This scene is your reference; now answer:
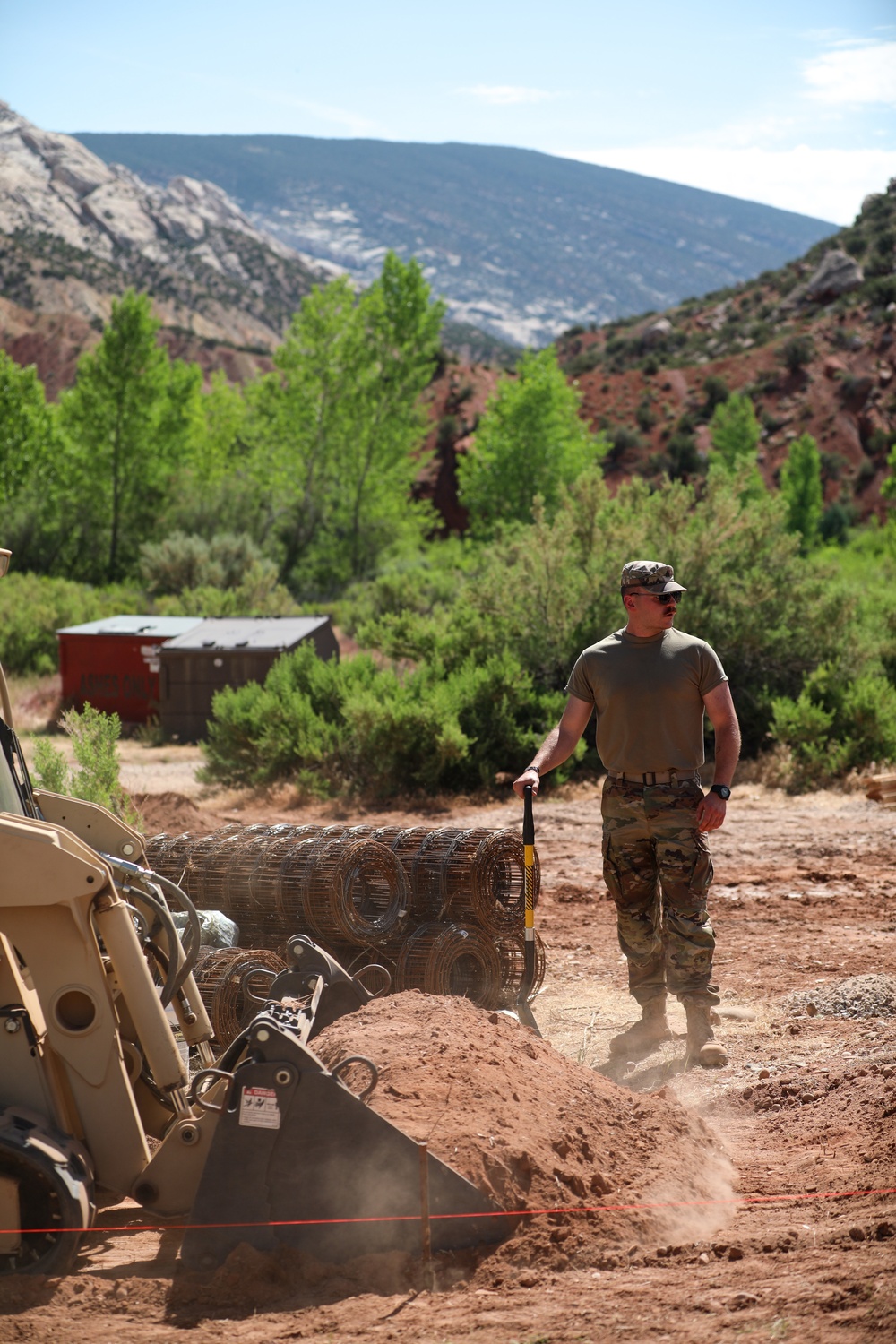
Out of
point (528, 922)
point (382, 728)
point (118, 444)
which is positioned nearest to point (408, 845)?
point (528, 922)

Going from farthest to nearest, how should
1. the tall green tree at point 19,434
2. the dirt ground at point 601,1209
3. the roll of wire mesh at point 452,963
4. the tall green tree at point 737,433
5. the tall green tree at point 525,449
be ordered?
the tall green tree at point 737,433 < the tall green tree at point 525,449 < the tall green tree at point 19,434 < the roll of wire mesh at point 452,963 < the dirt ground at point 601,1209

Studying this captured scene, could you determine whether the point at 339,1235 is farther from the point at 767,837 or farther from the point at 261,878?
the point at 767,837

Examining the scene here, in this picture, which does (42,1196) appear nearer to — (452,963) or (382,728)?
(452,963)

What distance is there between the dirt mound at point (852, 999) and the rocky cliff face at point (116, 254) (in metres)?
78.6

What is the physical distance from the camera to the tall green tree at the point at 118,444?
3641cm

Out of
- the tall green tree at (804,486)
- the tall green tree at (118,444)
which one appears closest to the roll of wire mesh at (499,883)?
the tall green tree at (118,444)

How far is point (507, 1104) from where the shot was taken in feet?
13.3

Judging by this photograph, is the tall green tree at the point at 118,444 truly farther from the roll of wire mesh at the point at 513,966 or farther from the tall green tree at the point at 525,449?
the roll of wire mesh at the point at 513,966

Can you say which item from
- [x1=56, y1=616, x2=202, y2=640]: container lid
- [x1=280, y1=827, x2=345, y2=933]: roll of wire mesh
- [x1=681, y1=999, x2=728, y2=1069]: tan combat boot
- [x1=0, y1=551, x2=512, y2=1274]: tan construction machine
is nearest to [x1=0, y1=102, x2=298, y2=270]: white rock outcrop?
[x1=56, y1=616, x2=202, y2=640]: container lid

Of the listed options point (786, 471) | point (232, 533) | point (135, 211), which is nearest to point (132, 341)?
point (232, 533)

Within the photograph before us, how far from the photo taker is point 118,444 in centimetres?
3738

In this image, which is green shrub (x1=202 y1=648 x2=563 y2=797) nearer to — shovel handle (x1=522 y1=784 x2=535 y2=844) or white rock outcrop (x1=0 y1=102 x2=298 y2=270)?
shovel handle (x1=522 y1=784 x2=535 y2=844)

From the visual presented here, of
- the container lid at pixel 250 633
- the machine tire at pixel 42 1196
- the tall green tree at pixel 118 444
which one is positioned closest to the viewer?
the machine tire at pixel 42 1196

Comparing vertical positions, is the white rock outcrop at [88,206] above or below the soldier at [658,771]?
above
